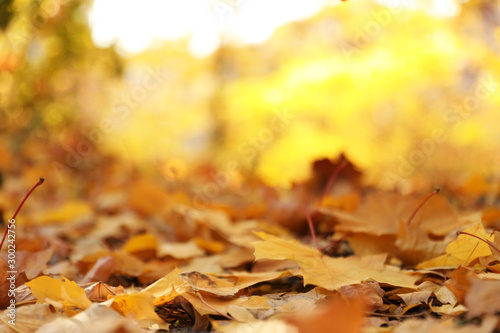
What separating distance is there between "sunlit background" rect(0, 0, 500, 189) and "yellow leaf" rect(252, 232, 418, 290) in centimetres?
79

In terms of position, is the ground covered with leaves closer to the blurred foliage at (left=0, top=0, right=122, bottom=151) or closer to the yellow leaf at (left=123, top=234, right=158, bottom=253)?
the yellow leaf at (left=123, top=234, right=158, bottom=253)

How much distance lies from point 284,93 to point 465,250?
2910mm

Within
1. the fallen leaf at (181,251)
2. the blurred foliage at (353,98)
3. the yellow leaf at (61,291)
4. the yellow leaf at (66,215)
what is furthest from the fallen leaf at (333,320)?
the blurred foliage at (353,98)

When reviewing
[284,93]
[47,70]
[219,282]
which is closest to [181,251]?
[219,282]

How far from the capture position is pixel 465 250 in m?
0.51

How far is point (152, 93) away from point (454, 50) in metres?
3.21

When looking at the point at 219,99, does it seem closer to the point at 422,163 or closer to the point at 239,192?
the point at 422,163

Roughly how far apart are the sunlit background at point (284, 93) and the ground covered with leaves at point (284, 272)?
1.97 ft

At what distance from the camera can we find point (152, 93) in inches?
193

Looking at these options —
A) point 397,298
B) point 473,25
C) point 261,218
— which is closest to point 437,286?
point 397,298

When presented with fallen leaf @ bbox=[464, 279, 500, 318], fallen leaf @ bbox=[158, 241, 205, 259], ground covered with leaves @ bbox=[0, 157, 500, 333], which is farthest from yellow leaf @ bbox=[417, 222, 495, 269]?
fallen leaf @ bbox=[158, 241, 205, 259]

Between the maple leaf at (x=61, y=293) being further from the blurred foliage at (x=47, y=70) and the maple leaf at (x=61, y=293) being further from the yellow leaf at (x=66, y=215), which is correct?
the blurred foliage at (x=47, y=70)

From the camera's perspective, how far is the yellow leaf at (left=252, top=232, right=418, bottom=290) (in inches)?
18.7

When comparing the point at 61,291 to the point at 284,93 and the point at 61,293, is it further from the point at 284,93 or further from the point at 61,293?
the point at 284,93
